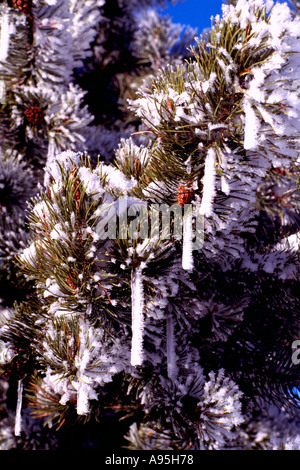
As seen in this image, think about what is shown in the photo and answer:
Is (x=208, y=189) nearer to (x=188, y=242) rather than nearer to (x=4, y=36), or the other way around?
(x=188, y=242)

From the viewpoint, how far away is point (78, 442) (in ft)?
3.94

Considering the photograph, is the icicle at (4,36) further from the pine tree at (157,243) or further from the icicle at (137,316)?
the icicle at (137,316)

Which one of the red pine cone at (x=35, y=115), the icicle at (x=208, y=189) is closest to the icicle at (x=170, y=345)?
the icicle at (x=208, y=189)

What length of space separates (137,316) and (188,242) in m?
0.13

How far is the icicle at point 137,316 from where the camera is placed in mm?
558

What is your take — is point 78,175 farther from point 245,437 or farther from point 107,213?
point 245,437

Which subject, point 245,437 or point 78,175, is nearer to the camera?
point 78,175

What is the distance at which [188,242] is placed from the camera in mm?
571

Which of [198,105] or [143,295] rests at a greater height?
[198,105]

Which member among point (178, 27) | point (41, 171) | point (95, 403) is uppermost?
point (178, 27)

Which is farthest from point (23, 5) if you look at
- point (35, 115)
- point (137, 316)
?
point (137, 316)

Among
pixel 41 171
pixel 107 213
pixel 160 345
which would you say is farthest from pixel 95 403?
pixel 41 171

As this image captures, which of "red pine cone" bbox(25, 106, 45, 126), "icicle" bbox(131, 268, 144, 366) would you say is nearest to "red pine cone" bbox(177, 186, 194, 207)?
"icicle" bbox(131, 268, 144, 366)

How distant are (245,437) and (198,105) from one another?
2.97 ft
